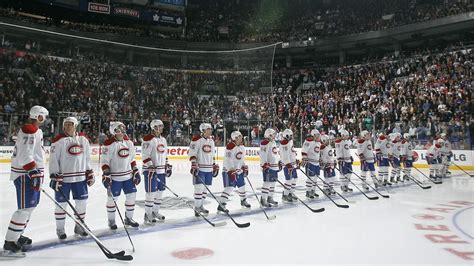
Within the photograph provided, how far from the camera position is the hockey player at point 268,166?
658 cm

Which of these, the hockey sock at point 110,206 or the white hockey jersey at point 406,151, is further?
the white hockey jersey at point 406,151

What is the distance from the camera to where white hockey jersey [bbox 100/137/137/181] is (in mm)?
4672

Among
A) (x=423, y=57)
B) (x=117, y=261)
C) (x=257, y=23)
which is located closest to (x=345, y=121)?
(x=423, y=57)

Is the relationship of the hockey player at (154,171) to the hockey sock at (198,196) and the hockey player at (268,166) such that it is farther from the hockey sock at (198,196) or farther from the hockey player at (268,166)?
the hockey player at (268,166)

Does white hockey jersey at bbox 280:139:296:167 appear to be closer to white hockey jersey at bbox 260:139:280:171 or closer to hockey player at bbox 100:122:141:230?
white hockey jersey at bbox 260:139:280:171

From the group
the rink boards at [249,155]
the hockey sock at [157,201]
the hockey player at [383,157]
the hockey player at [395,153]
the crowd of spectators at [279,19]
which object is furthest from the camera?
the crowd of spectators at [279,19]

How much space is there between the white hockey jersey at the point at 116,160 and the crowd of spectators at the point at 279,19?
66.4 feet

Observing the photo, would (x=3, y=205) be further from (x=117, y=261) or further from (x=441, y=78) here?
(x=441, y=78)

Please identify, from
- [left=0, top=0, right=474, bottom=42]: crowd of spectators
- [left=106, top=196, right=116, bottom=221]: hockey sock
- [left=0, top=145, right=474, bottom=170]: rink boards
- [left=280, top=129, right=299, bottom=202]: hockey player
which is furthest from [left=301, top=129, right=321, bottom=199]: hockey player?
[left=0, top=0, right=474, bottom=42]: crowd of spectators

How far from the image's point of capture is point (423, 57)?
19.2 metres

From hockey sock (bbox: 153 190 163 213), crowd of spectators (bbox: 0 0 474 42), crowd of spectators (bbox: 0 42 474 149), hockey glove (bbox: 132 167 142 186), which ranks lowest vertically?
hockey sock (bbox: 153 190 163 213)

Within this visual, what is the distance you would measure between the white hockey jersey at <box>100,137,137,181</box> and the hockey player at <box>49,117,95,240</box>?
33 cm

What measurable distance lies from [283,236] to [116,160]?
7.66ft

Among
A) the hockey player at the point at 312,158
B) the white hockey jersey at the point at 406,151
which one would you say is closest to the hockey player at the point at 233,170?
the hockey player at the point at 312,158
